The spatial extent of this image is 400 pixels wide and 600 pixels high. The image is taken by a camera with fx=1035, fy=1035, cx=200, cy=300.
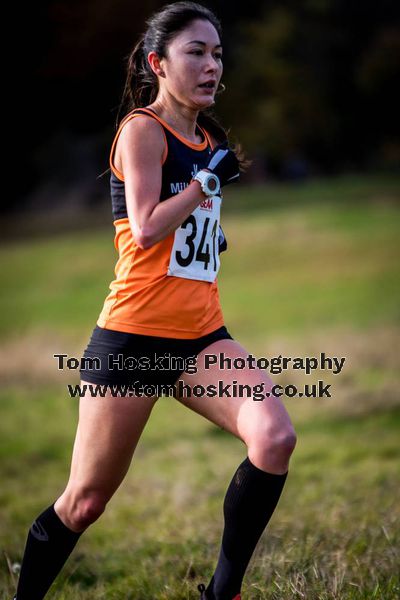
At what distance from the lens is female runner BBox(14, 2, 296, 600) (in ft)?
10.9

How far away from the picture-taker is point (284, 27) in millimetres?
37906

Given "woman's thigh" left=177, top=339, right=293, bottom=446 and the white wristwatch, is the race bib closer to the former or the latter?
the white wristwatch

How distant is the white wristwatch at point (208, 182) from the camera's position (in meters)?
3.35

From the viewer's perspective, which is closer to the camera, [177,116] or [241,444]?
[177,116]

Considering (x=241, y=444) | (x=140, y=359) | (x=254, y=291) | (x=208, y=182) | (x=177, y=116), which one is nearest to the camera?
(x=208, y=182)

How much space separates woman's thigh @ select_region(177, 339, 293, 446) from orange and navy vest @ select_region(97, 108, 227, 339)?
0.44 ft

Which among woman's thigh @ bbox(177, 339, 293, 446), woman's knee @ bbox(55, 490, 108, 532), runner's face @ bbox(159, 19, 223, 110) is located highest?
runner's face @ bbox(159, 19, 223, 110)

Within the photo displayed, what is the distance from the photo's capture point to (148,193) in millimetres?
3340

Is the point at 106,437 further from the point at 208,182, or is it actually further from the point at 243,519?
the point at 208,182

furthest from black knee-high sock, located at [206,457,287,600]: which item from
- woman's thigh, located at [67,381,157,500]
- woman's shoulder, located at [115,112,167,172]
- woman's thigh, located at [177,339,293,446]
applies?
woman's shoulder, located at [115,112,167,172]

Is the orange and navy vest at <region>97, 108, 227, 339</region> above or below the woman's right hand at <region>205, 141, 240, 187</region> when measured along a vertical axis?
below

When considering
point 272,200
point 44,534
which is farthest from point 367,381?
point 272,200

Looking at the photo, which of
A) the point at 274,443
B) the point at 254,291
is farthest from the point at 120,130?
the point at 254,291

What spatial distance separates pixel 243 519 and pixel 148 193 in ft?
3.59
